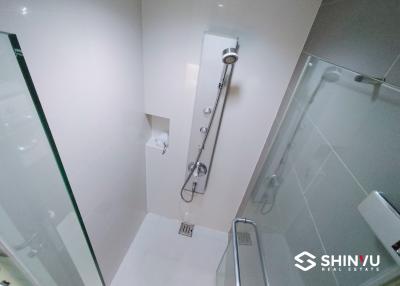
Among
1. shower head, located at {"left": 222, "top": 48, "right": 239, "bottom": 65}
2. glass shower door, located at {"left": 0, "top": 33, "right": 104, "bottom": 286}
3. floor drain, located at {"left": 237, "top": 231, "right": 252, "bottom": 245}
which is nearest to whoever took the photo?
glass shower door, located at {"left": 0, "top": 33, "right": 104, "bottom": 286}

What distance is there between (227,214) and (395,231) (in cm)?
188

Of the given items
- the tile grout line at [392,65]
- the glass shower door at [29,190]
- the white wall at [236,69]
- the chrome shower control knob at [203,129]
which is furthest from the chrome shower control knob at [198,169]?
the tile grout line at [392,65]

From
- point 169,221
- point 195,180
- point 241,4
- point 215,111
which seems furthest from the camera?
point 169,221

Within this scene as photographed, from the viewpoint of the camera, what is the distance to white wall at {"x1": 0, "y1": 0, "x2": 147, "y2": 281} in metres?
0.72

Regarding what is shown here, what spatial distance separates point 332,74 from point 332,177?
0.46m

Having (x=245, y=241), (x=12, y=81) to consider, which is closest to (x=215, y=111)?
(x=245, y=241)

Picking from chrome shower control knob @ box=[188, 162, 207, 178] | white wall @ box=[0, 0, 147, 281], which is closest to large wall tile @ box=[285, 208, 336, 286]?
chrome shower control knob @ box=[188, 162, 207, 178]

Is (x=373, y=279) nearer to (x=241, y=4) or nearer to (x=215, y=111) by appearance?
(x=215, y=111)

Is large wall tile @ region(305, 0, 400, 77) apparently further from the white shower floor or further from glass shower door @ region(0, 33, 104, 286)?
the white shower floor

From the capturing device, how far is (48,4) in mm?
705

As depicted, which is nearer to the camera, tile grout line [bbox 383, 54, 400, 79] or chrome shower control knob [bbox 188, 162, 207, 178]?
tile grout line [bbox 383, 54, 400, 79]

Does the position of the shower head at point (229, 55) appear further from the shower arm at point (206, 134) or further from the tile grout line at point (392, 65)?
the tile grout line at point (392, 65)

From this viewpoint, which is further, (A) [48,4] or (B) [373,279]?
(A) [48,4]

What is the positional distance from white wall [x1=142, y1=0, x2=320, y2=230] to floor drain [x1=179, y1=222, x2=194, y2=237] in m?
0.72
